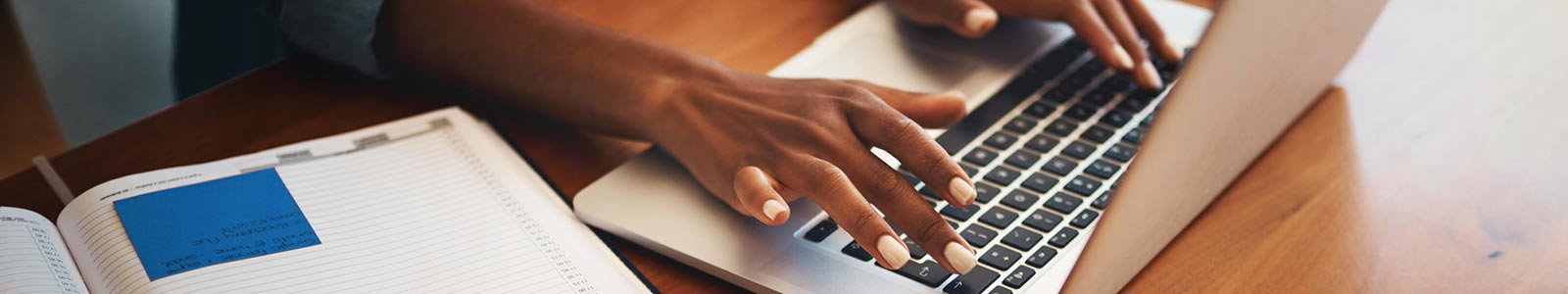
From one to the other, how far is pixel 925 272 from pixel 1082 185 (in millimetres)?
127

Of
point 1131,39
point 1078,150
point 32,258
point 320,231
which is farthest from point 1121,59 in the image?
point 32,258

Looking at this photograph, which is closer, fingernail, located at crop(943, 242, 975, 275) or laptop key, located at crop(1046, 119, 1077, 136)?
fingernail, located at crop(943, 242, 975, 275)

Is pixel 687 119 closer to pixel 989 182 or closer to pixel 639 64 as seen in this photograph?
pixel 639 64

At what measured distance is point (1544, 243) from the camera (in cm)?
61

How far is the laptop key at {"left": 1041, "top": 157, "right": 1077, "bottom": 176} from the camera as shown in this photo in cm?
65

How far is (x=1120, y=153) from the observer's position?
0.67 meters

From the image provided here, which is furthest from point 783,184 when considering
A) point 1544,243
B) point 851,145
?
point 1544,243

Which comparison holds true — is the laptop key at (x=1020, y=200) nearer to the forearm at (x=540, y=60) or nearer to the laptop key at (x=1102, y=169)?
the laptop key at (x=1102, y=169)

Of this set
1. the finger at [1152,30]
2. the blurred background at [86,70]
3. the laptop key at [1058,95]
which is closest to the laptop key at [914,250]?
the laptop key at [1058,95]

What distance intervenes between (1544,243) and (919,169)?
0.33m

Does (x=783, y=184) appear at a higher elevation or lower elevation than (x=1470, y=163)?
higher

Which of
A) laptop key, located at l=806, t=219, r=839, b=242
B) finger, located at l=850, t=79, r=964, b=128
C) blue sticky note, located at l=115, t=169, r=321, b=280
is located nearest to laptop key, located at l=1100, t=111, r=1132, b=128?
finger, located at l=850, t=79, r=964, b=128

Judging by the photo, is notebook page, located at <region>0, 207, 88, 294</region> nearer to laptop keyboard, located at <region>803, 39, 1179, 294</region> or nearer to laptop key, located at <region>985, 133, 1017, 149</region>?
laptop keyboard, located at <region>803, 39, 1179, 294</region>

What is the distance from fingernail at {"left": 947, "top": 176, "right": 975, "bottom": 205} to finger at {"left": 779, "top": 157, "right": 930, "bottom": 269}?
36 mm
